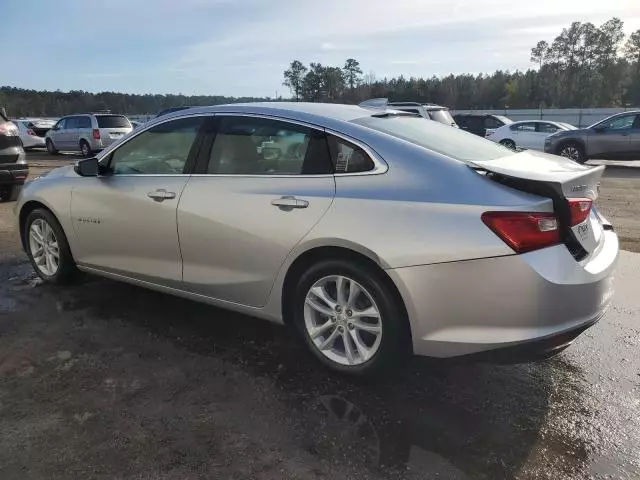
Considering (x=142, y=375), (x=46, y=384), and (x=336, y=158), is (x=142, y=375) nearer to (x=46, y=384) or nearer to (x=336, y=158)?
(x=46, y=384)

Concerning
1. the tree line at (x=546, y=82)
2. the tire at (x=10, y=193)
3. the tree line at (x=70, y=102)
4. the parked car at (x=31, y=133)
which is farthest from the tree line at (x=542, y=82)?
the tire at (x=10, y=193)

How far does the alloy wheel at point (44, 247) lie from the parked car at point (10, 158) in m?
5.01

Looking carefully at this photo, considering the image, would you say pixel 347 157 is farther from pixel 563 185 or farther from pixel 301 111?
pixel 563 185

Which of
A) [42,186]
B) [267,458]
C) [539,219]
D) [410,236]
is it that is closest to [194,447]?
[267,458]

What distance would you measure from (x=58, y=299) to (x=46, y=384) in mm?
1590

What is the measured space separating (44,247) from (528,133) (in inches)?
718

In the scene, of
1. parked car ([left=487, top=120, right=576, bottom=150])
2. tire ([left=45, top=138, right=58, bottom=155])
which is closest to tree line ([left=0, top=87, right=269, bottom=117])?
tire ([left=45, top=138, right=58, bottom=155])

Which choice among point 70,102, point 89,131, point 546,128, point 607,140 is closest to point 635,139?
point 607,140

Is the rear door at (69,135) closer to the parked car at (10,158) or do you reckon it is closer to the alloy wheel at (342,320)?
the parked car at (10,158)

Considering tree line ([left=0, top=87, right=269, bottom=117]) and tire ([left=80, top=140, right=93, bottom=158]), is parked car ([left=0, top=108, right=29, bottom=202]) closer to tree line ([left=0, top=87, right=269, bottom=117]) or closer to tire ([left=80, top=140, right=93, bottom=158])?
tire ([left=80, top=140, right=93, bottom=158])

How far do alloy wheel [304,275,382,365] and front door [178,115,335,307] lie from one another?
1.03 ft

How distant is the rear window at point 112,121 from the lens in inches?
A: 825

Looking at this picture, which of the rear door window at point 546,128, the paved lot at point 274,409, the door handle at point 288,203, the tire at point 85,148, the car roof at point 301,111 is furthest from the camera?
the tire at point 85,148

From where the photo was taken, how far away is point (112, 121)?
69.9ft
